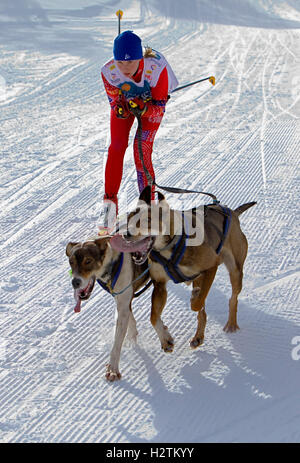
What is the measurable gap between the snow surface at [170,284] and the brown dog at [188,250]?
0.27m

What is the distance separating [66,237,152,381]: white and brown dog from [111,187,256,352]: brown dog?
3.9 inches

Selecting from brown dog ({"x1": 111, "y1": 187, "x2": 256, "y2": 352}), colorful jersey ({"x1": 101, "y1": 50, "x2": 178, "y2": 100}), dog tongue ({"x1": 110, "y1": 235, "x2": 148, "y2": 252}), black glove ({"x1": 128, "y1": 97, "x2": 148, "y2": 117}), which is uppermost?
colorful jersey ({"x1": 101, "y1": 50, "x2": 178, "y2": 100})

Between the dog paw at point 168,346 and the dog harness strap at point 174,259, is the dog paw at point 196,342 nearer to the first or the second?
the dog paw at point 168,346

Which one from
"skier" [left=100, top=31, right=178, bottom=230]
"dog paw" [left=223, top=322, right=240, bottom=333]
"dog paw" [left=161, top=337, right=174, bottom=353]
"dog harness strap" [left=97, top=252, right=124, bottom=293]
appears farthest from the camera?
"skier" [left=100, top=31, right=178, bottom=230]

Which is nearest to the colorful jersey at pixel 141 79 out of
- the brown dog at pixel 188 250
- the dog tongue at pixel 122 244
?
the brown dog at pixel 188 250

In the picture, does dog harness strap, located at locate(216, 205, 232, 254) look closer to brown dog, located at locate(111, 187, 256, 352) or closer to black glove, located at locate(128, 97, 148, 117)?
brown dog, located at locate(111, 187, 256, 352)

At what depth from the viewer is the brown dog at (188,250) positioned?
13.6 feet

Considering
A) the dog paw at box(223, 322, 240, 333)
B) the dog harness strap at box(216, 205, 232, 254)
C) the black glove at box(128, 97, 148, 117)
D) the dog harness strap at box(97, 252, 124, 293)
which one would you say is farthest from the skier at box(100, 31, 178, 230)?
the dog paw at box(223, 322, 240, 333)

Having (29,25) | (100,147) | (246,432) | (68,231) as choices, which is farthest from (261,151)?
(29,25)

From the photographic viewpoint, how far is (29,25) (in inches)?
626

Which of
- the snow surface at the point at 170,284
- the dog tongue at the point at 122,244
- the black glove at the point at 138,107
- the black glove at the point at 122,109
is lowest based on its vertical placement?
the snow surface at the point at 170,284

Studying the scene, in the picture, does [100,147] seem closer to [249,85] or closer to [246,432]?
[249,85]

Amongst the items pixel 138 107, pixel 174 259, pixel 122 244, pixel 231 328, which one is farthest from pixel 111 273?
pixel 138 107

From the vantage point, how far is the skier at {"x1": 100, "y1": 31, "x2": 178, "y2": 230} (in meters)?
4.93
